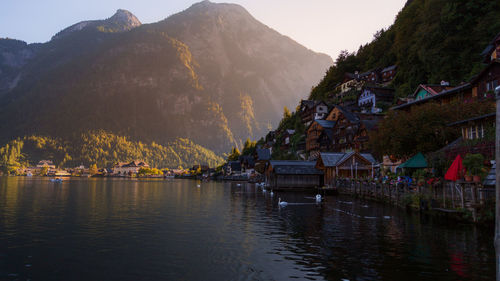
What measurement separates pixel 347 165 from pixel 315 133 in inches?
1335

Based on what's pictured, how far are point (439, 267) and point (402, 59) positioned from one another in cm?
9767

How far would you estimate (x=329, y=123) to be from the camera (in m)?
98.5

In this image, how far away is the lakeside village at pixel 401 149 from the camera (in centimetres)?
3014

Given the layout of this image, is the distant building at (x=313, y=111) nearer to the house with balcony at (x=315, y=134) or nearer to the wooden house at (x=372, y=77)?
the house with balcony at (x=315, y=134)

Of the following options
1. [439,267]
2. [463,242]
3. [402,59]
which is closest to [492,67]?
[463,242]

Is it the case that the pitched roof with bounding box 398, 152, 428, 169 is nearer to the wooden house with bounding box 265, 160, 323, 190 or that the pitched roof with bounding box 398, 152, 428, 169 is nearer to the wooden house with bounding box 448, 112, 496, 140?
the wooden house with bounding box 448, 112, 496, 140

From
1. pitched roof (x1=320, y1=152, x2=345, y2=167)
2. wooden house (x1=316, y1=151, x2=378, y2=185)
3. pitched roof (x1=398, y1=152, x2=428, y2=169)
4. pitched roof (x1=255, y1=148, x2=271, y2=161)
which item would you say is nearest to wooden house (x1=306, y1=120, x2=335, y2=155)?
pitched roof (x1=320, y1=152, x2=345, y2=167)

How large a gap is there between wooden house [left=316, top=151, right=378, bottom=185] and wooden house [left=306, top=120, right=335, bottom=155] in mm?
24144

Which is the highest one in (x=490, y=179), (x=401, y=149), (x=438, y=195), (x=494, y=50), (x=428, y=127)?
(x=494, y=50)

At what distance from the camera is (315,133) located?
10194cm

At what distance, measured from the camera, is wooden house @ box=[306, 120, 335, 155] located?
97.9 metres

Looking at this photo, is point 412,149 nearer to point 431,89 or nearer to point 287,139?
point 431,89

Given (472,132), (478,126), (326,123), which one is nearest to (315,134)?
(326,123)

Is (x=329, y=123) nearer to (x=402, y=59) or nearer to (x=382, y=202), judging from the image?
(x=402, y=59)
